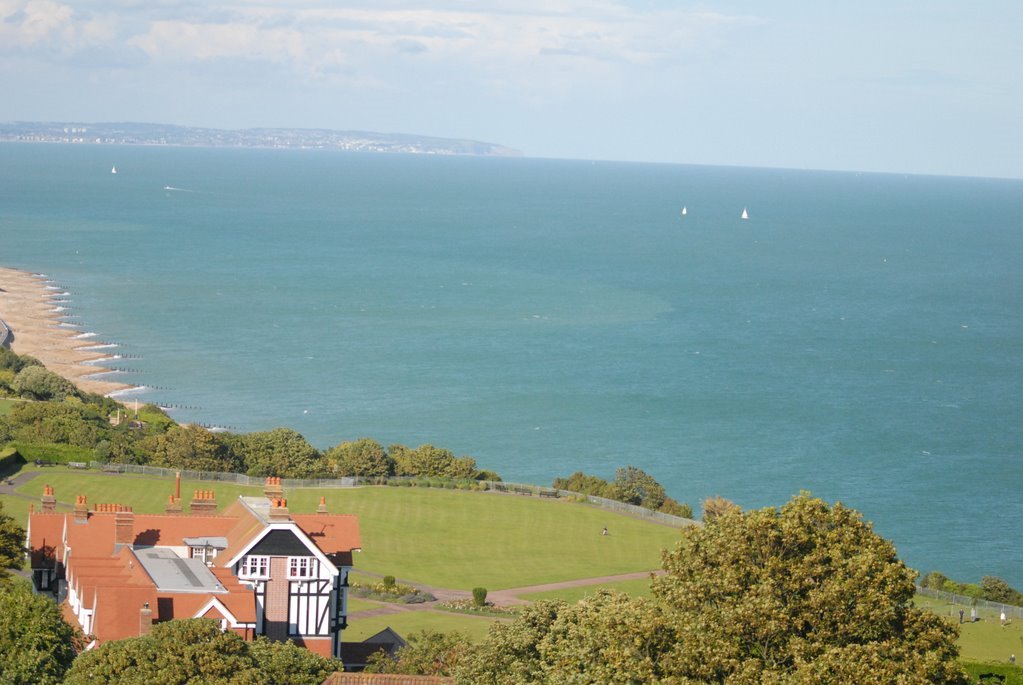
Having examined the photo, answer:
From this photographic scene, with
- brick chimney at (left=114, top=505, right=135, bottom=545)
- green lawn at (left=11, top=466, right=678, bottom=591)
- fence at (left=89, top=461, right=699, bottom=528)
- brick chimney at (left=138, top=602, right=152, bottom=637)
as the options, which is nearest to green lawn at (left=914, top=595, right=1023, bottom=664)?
green lawn at (left=11, top=466, right=678, bottom=591)

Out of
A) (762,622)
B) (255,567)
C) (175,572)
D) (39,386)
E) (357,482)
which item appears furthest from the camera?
(39,386)

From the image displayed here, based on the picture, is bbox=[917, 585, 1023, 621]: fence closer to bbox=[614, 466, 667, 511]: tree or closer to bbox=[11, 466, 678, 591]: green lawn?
bbox=[11, 466, 678, 591]: green lawn

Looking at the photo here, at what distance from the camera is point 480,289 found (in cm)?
17612

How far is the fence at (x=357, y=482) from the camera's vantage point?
67.6 m

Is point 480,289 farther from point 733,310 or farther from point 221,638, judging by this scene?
point 221,638

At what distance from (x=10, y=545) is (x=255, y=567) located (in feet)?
24.1

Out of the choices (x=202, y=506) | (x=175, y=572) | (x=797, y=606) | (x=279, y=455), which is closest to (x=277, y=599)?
(x=175, y=572)

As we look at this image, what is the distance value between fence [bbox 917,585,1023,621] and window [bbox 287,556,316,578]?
82.9 ft

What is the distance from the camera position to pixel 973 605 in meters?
55.2

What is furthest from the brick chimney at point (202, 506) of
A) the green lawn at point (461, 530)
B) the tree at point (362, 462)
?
the tree at point (362, 462)

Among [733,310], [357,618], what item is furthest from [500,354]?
[357,618]

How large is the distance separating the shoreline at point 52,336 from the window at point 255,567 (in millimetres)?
67094

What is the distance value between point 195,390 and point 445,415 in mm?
19087

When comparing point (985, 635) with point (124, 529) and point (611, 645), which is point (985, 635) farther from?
point (124, 529)
